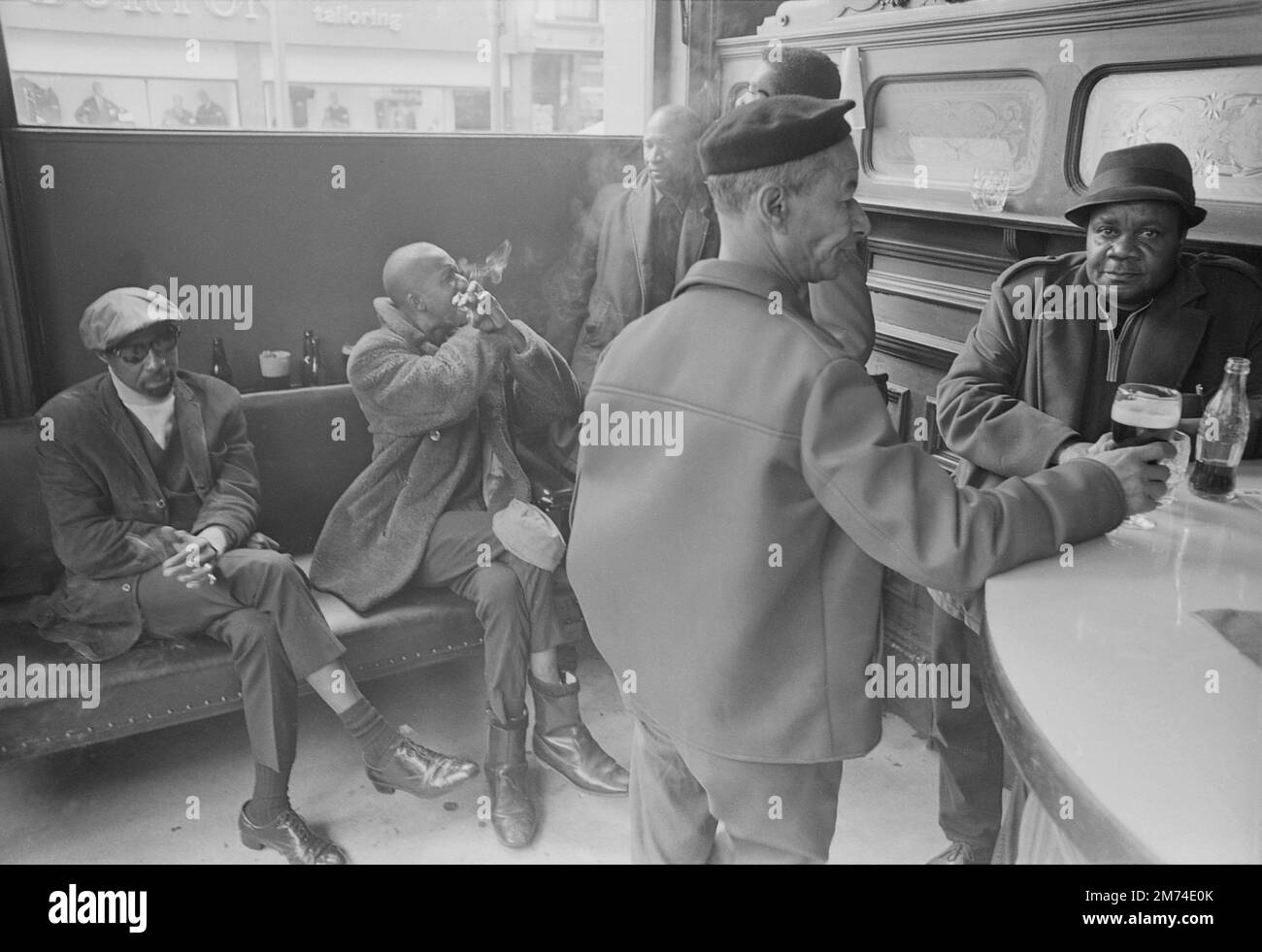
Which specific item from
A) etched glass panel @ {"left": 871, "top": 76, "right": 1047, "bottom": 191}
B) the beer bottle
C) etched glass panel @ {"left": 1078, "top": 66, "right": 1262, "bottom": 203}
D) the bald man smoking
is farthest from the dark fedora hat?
the bald man smoking

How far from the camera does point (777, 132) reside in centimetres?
115

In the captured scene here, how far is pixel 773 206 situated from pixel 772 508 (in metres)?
0.37

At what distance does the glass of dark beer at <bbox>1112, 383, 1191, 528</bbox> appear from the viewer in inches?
54.1

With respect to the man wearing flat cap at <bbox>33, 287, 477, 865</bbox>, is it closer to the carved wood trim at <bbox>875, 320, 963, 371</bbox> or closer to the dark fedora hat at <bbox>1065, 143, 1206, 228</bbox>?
the carved wood trim at <bbox>875, 320, 963, 371</bbox>

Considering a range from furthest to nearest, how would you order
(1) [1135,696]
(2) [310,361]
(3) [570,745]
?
1. (2) [310,361]
2. (3) [570,745]
3. (1) [1135,696]

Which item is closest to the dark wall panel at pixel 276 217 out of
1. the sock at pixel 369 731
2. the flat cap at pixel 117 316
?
the flat cap at pixel 117 316

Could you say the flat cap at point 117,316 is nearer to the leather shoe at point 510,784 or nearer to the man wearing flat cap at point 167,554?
the man wearing flat cap at point 167,554

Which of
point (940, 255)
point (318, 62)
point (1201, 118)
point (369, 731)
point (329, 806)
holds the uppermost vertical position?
point (318, 62)

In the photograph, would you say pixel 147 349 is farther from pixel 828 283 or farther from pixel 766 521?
pixel 766 521

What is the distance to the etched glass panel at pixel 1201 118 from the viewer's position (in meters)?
1.86

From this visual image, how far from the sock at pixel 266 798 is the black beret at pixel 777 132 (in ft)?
5.52

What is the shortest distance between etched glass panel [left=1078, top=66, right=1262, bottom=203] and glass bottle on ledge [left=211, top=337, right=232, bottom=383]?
2231 millimetres

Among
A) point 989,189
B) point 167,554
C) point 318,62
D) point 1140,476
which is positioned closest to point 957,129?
point 989,189
